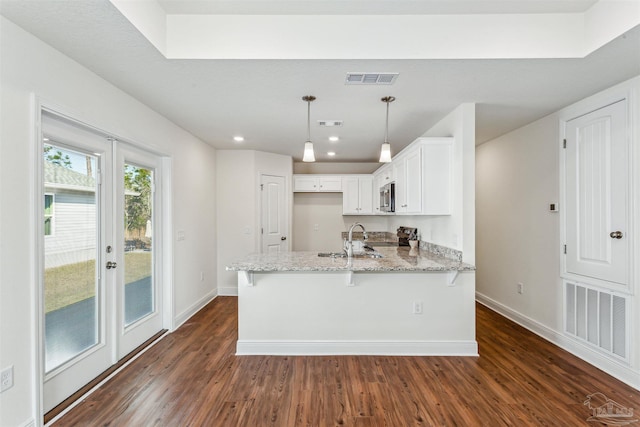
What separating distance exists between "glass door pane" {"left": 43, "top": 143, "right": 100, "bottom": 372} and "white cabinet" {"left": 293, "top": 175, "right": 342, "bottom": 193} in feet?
12.3

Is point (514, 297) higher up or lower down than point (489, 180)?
lower down

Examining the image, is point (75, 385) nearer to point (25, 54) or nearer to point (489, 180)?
point (25, 54)

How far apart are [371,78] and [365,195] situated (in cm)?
358

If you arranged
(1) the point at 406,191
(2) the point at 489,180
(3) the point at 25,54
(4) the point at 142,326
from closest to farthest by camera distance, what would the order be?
1. (3) the point at 25,54
2. (4) the point at 142,326
3. (1) the point at 406,191
4. (2) the point at 489,180

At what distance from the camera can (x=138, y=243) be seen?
314 centimetres

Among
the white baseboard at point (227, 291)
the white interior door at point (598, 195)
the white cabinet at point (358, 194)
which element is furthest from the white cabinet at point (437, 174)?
the white baseboard at point (227, 291)

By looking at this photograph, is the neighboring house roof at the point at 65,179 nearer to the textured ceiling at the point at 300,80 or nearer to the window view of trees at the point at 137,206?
the window view of trees at the point at 137,206

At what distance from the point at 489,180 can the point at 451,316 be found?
8.02 ft

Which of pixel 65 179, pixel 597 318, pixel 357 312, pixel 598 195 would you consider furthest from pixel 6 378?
pixel 598 195

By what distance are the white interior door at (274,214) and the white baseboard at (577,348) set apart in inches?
142

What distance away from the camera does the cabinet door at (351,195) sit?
5.92m

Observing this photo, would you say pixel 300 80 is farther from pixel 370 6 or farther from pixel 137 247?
pixel 137 247

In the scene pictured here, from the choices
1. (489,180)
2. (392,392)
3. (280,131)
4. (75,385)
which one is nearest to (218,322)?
(75,385)

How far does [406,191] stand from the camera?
3.58m
